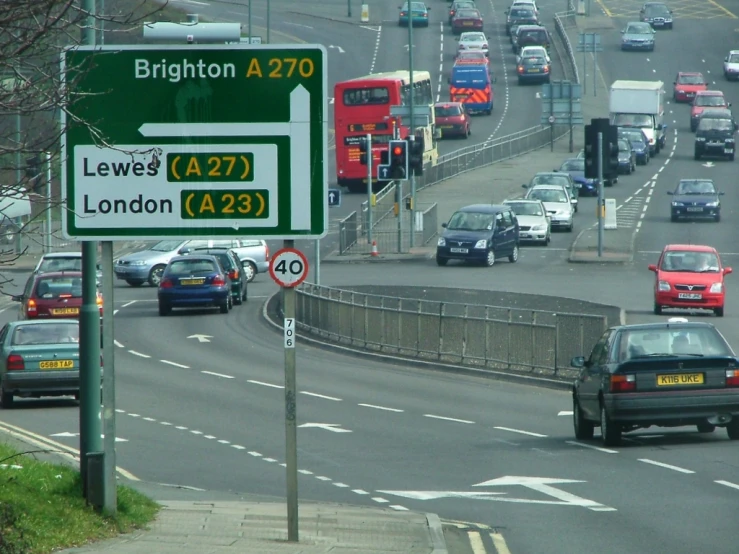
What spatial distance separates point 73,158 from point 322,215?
6.52 ft

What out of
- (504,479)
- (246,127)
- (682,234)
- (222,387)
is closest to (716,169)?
(682,234)

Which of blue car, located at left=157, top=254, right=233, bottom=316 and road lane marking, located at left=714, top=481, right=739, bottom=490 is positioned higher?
blue car, located at left=157, top=254, right=233, bottom=316

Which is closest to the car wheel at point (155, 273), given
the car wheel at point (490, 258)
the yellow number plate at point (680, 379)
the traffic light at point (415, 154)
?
the traffic light at point (415, 154)

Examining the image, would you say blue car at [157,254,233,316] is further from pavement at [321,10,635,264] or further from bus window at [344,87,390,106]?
bus window at [344,87,390,106]

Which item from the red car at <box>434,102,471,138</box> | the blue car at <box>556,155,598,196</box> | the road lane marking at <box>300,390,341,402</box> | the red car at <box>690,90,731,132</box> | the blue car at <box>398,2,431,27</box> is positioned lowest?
the road lane marking at <box>300,390,341,402</box>

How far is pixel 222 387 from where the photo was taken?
85.3 ft

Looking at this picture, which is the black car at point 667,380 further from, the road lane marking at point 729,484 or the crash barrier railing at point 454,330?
the crash barrier railing at point 454,330

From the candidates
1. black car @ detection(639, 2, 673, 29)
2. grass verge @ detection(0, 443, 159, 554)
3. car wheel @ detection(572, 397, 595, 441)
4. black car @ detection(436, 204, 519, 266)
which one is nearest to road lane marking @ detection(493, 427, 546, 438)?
car wheel @ detection(572, 397, 595, 441)

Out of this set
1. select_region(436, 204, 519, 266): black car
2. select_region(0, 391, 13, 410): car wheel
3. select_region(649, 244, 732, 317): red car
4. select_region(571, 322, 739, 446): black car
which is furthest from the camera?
select_region(436, 204, 519, 266): black car

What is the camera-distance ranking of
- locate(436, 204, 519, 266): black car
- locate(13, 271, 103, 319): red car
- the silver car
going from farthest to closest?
1. the silver car
2. locate(436, 204, 519, 266): black car
3. locate(13, 271, 103, 319): red car

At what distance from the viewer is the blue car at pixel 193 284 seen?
3778 centimetres

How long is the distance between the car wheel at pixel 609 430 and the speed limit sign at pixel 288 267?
7.05m

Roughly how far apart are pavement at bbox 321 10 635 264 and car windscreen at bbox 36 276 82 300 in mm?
14988

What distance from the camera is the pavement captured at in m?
48.1
